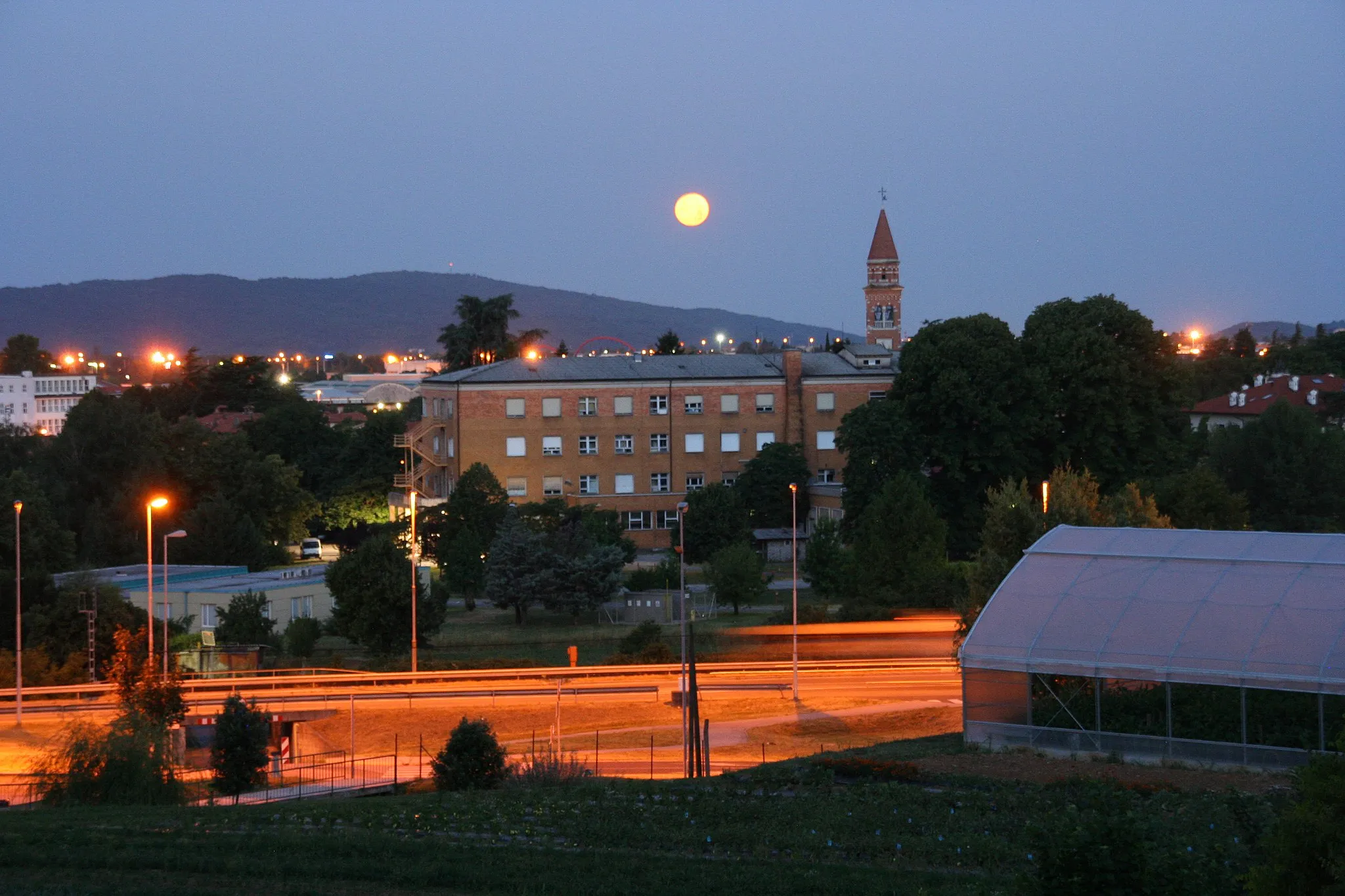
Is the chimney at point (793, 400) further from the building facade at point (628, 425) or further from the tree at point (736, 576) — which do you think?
the tree at point (736, 576)

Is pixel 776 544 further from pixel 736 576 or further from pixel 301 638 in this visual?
pixel 301 638

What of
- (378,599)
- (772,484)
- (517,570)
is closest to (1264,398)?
(772,484)

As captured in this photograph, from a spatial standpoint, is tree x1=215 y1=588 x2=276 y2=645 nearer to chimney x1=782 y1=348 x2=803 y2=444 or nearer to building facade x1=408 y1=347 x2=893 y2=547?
building facade x1=408 y1=347 x2=893 y2=547

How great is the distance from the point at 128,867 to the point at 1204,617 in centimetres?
1966

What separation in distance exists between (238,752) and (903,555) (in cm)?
3101

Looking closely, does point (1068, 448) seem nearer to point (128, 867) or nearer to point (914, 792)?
point (914, 792)

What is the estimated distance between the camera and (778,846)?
52.5ft

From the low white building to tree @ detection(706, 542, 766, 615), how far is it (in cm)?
11235

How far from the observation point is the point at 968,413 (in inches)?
2483

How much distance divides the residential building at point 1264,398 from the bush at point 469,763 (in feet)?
276

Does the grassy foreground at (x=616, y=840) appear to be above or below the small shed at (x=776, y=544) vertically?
below

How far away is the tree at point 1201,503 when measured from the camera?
168 feet

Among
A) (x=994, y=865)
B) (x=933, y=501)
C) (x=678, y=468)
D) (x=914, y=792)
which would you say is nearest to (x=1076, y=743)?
(x=914, y=792)

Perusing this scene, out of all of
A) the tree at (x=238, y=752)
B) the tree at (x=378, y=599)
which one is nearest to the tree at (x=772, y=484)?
the tree at (x=378, y=599)
